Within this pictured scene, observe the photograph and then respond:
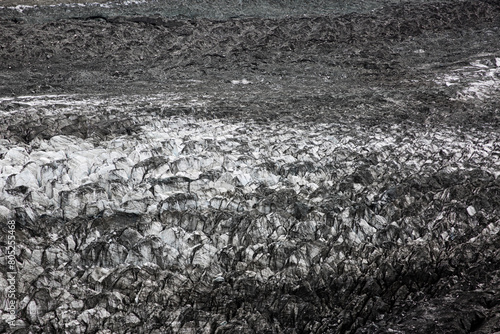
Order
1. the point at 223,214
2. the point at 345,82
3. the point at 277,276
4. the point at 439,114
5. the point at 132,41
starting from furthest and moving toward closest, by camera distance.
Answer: the point at 132,41 < the point at 345,82 < the point at 439,114 < the point at 223,214 < the point at 277,276

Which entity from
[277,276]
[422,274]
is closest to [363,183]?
[422,274]

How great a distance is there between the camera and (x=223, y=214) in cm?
608

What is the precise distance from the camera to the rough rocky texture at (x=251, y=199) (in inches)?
204

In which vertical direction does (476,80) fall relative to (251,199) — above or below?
above

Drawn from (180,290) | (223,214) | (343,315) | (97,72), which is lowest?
(343,315)

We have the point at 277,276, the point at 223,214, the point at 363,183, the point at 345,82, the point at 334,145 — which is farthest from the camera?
the point at 345,82

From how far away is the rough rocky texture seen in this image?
5188 millimetres

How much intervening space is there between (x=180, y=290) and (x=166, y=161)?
209 centimetres

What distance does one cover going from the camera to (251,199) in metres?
6.35

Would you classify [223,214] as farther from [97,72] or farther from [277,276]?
[97,72]

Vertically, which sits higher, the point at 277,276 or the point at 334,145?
the point at 334,145

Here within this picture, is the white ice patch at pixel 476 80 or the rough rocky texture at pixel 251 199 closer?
the rough rocky texture at pixel 251 199

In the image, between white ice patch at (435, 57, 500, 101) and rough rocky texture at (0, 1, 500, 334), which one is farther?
white ice patch at (435, 57, 500, 101)

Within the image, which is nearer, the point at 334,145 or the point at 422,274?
the point at 422,274
